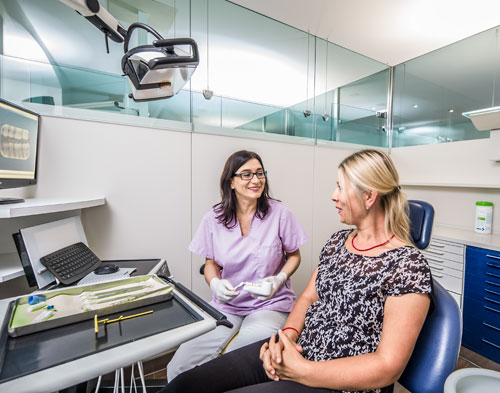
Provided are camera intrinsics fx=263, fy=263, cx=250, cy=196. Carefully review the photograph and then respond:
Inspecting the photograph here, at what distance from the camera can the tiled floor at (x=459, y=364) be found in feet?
5.57

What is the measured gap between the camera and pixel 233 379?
86cm

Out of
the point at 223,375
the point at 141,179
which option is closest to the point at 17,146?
the point at 141,179

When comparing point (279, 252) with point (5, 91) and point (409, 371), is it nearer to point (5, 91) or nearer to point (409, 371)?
point (409, 371)

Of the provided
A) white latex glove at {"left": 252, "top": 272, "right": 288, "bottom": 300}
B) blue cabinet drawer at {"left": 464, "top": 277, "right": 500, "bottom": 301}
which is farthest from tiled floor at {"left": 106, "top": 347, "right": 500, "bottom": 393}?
white latex glove at {"left": 252, "top": 272, "right": 288, "bottom": 300}

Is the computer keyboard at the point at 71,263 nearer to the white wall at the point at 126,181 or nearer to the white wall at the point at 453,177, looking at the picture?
the white wall at the point at 126,181

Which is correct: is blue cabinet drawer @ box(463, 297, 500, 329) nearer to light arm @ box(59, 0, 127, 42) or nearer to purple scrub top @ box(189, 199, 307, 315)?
purple scrub top @ box(189, 199, 307, 315)

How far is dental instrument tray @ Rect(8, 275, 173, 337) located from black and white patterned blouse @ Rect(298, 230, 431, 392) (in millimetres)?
524

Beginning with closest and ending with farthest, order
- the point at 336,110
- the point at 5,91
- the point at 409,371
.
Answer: the point at 409,371 < the point at 5,91 < the point at 336,110

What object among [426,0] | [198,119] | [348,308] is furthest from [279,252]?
[426,0]

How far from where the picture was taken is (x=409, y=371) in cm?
76

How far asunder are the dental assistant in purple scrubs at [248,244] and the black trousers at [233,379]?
0.97 ft

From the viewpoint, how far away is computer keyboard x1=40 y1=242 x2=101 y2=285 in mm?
1045

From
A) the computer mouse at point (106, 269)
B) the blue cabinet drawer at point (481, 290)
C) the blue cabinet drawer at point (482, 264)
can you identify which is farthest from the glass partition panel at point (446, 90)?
the computer mouse at point (106, 269)

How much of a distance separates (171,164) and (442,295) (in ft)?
5.32
